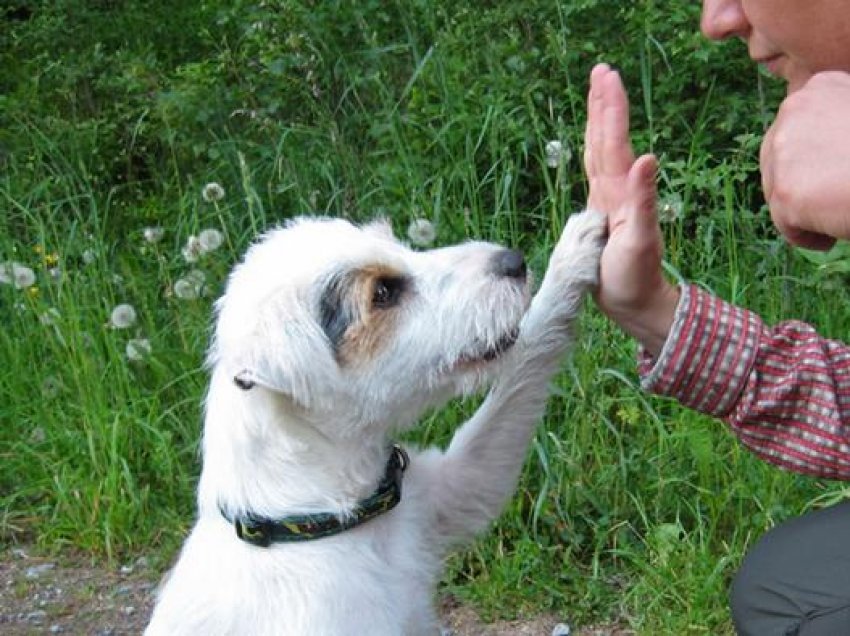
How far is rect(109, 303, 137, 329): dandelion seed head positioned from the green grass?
0.32 feet

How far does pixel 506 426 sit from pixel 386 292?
48 centimetres

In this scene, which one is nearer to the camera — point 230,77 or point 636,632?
point 636,632

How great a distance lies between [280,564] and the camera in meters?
2.53

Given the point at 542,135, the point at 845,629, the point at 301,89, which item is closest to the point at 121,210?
the point at 301,89

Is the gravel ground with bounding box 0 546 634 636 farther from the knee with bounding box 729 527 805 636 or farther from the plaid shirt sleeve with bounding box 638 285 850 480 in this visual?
the plaid shirt sleeve with bounding box 638 285 850 480

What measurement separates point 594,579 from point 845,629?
1247 mm

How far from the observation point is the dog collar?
8.31ft

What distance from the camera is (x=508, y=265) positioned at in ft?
8.38

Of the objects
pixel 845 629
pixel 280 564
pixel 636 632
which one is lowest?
pixel 636 632

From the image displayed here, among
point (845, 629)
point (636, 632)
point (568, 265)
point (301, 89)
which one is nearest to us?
point (845, 629)

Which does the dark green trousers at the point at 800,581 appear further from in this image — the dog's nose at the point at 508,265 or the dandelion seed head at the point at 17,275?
the dandelion seed head at the point at 17,275

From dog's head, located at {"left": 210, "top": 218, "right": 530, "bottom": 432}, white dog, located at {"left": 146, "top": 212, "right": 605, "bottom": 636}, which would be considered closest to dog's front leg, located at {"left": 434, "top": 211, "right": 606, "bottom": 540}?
white dog, located at {"left": 146, "top": 212, "right": 605, "bottom": 636}

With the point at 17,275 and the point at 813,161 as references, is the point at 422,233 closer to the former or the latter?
the point at 17,275

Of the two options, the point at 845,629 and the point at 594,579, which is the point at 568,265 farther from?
the point at 594,579
